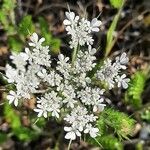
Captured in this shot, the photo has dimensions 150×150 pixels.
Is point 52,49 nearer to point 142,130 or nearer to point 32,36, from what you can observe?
point 32,36

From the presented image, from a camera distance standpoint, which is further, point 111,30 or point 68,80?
point 111,30

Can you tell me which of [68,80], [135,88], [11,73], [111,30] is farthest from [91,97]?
[111,30]

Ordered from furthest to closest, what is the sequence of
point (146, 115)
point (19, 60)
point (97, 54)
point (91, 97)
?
point (97, 54) → point (146, 115) → point (91, 97) → point (19, 60)

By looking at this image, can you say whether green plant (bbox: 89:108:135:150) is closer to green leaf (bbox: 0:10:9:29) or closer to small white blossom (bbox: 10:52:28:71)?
small white blossom (bbox: 10:52:28:71)

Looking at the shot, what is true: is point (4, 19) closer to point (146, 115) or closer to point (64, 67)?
point (64, 67)

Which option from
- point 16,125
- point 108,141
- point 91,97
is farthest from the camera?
point 16,125

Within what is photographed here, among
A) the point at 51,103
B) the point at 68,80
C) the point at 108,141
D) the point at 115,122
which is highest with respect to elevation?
the point at 68,80
